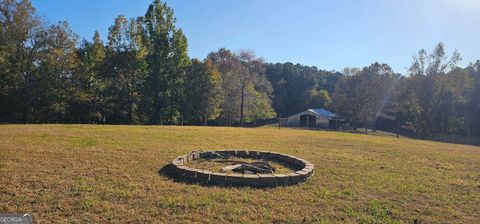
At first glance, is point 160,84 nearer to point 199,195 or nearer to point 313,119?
point 199,195

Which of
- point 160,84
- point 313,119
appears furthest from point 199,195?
point 313,119

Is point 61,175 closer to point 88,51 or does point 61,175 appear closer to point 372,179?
point 372,179

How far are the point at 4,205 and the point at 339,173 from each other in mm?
6046

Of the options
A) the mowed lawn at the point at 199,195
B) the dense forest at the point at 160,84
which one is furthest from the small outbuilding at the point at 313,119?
the mowed lawn at the point at 199,195

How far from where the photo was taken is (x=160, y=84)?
98.1 feet

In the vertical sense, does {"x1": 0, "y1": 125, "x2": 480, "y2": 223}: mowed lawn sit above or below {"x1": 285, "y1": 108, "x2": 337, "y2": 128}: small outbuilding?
below

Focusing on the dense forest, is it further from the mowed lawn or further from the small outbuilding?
the mowed lawn

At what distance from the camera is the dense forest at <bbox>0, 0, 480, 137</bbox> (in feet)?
78.2

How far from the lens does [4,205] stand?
12.7ft

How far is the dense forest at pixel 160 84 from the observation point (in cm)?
2384

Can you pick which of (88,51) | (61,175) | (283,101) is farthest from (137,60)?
(283,101)

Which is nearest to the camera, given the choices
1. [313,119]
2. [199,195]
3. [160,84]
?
[199,195]

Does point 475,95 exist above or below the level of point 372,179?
above

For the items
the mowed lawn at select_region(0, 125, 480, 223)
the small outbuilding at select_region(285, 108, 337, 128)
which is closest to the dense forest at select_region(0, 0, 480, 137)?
the small outbuilding at select_region(285, 108, 337, 128)
